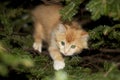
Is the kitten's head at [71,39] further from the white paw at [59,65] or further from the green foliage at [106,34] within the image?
the green foliage at [106,34]

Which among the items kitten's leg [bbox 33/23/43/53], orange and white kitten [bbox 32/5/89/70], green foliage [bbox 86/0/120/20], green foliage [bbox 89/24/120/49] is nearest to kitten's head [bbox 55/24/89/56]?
orange and white kitten [bbox 32/5/89/70]

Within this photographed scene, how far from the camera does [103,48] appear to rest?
2611 millimetres

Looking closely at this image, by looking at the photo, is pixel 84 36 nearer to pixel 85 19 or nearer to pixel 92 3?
pixel 85 19

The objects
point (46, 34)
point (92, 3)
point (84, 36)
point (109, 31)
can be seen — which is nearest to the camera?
point (92, 3)

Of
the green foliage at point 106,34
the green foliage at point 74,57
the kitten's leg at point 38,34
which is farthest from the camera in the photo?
the kitten's leg at point 38,34

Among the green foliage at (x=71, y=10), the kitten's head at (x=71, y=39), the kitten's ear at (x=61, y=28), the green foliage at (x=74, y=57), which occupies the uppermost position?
the kitten's ear at (x=61, y=28)

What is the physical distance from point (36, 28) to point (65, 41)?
656mm

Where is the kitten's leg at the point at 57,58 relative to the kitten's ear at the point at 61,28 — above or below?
below

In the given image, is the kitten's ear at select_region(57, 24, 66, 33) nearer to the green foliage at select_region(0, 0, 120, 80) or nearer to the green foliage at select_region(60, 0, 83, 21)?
the green foliage at select_region(0, 0, 120, 80)

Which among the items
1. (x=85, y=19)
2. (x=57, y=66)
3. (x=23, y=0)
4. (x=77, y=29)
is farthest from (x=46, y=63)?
(x=23, y=0)

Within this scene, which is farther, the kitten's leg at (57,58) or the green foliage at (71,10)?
the kitten's leg at (57,58)

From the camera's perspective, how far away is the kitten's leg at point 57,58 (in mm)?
2586

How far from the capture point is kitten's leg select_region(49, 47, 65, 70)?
8.48 ft

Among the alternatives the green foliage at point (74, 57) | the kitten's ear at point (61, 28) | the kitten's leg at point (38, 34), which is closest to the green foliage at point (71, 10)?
the green foliage at point (74, 57)
